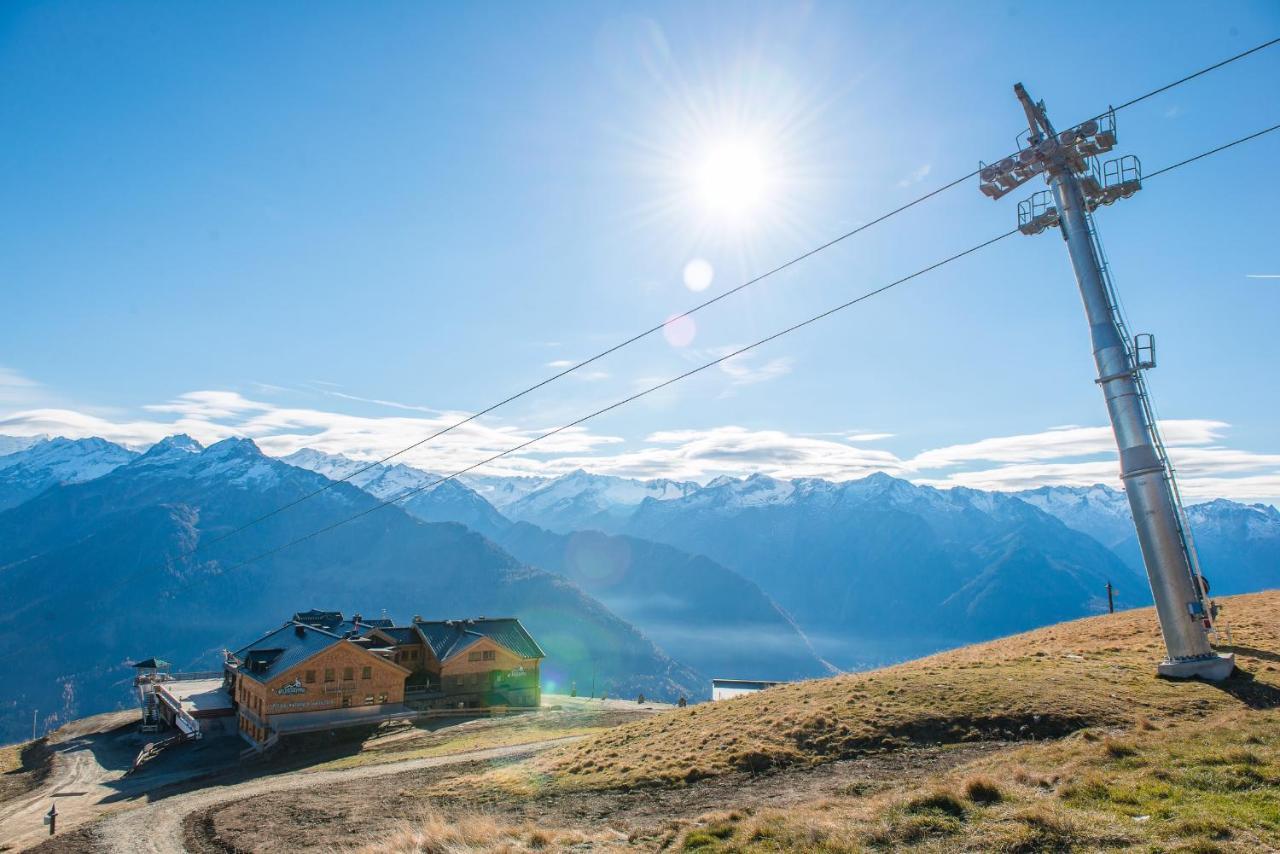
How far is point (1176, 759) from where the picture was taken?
16.1 m

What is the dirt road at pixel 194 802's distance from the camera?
25.4m

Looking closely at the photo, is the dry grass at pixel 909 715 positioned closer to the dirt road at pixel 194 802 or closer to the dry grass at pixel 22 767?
the dirt road at pixel 194 802

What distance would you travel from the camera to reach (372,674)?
65812 millimetres

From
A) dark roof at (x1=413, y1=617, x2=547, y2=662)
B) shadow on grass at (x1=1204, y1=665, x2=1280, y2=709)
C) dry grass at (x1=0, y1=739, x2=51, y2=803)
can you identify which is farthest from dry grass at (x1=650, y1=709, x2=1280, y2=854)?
dark roof at (x1=413, y1=617, x2=547, y2=662)

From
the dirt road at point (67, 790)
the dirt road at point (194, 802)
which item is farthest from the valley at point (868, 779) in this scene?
the dirt road at point (67, 790)

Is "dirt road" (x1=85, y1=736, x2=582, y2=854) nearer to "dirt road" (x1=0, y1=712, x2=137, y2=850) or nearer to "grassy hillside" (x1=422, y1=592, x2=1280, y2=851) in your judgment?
"dirt road" (x1=0, y1=712, x2=137, y2=850)

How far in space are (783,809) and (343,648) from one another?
57.9 metres

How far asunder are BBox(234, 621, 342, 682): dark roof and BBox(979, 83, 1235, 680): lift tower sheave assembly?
63542 millimetres

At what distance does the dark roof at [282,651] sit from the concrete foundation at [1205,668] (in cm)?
6329

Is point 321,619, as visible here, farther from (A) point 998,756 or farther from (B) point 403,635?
(A) point 998,756

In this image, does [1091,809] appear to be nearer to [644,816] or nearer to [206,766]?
[644,816]

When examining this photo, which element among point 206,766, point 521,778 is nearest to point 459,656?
point 206,766

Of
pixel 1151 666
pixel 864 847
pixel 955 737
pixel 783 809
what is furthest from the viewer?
pixel 1151 666

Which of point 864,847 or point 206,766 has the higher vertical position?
point 864,847
